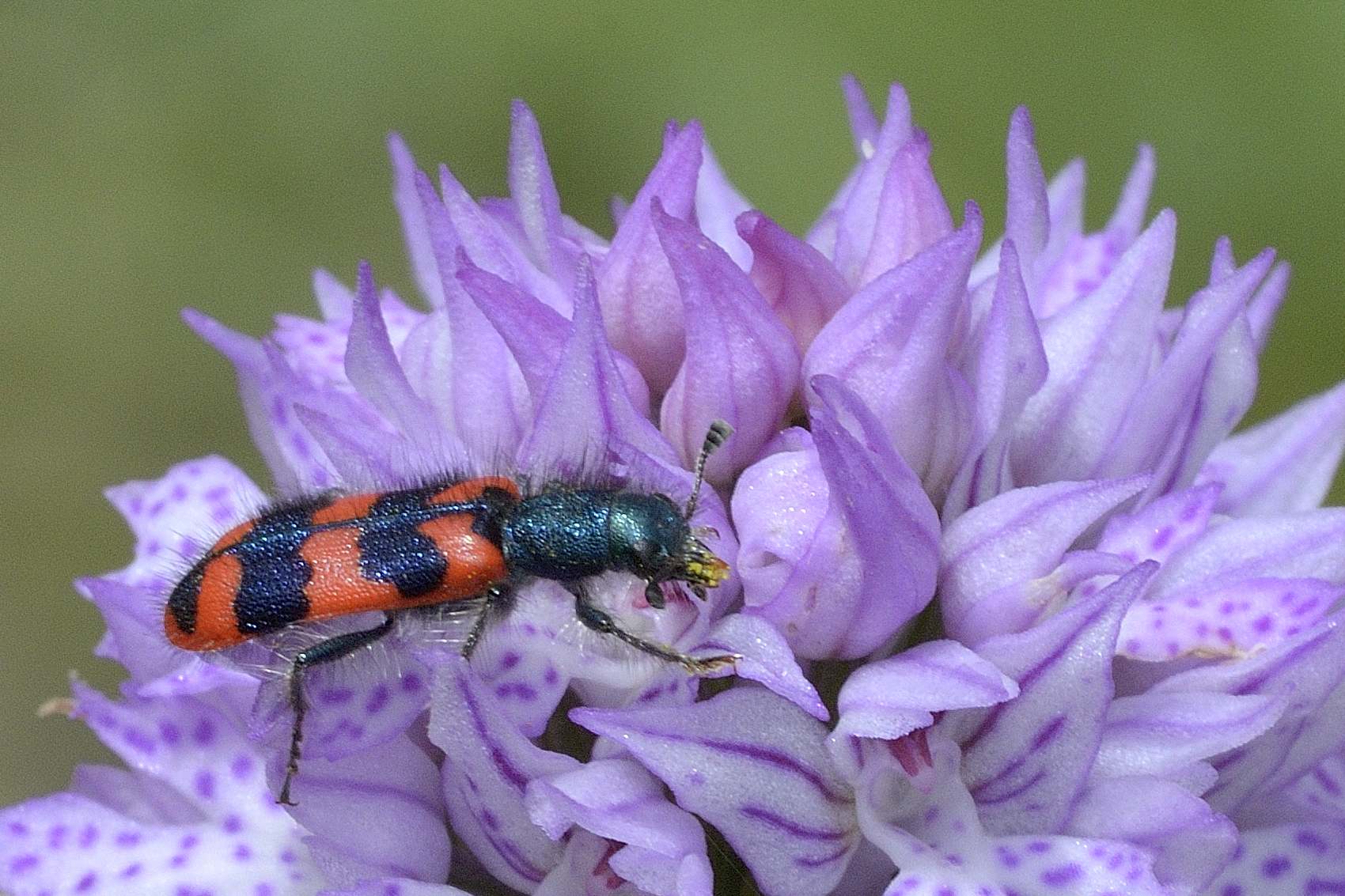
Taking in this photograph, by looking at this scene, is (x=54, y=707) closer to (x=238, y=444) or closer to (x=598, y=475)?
(x=598, y=475)

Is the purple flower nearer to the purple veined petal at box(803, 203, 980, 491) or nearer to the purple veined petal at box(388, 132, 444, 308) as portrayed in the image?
the purple veined petal at box(803, 203, 980, 491)

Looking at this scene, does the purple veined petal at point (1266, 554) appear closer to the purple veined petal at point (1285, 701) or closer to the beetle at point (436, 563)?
the purple veined petal at point (1285, 701)

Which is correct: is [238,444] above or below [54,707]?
below

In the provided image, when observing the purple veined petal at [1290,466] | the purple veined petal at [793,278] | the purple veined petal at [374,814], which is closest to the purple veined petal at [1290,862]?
the purple veined petal at [1290,466]

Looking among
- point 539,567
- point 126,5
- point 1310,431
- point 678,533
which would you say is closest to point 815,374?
point 678,533

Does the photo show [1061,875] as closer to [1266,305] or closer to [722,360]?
[722,360]

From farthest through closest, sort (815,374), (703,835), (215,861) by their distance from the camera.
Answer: (215,861) < (815,374) < (703,835)
